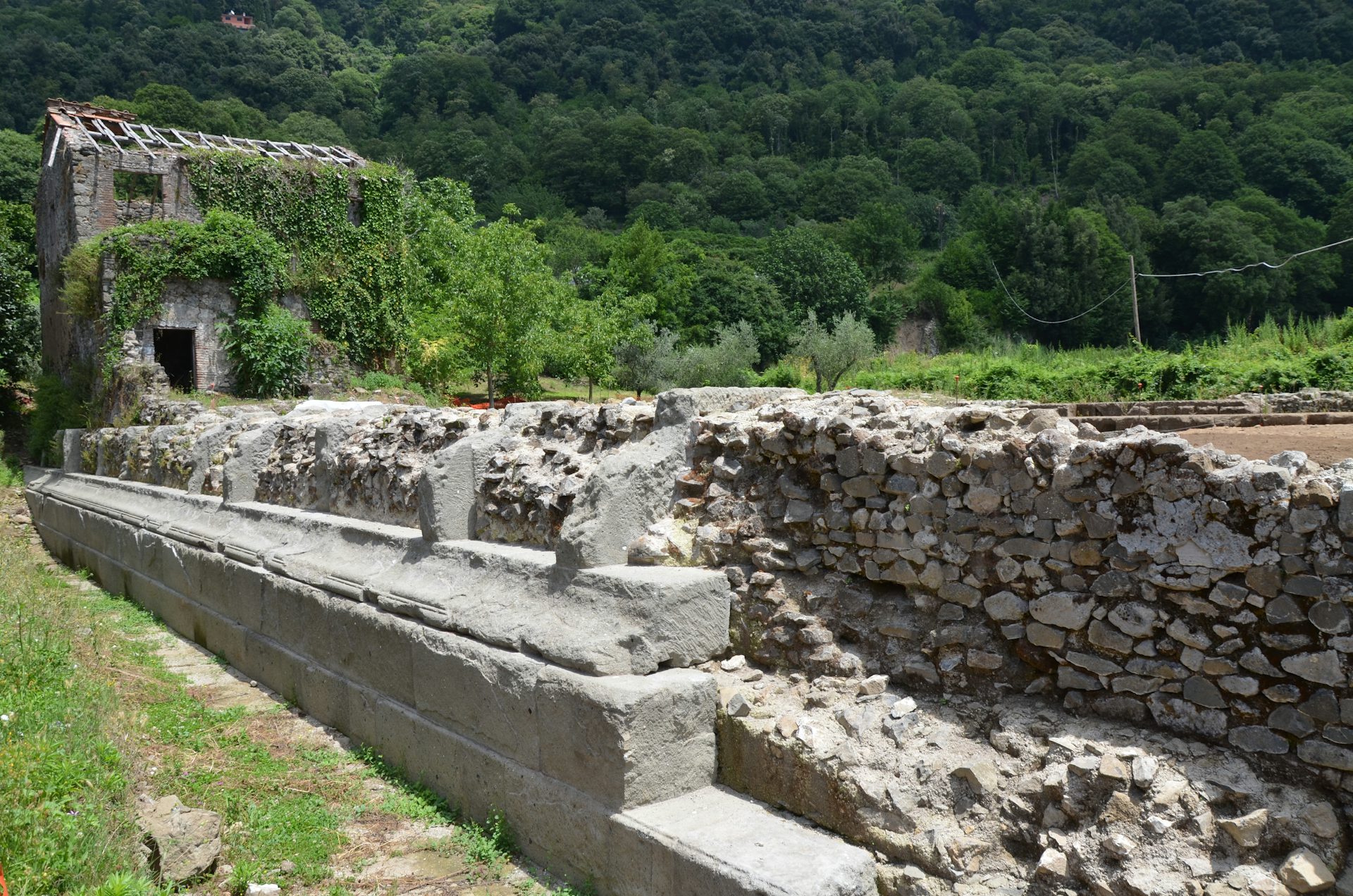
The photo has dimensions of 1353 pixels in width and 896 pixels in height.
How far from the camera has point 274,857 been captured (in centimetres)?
358

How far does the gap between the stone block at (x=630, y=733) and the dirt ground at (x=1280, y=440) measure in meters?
3.71

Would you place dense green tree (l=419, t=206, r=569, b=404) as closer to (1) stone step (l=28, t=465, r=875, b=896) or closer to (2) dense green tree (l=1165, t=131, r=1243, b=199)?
(1) stone step (l=28, t=465, r=875, b=896)

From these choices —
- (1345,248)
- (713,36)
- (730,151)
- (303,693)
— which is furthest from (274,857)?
(713,36)

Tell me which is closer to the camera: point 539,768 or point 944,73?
point 539,768

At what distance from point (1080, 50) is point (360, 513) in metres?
109

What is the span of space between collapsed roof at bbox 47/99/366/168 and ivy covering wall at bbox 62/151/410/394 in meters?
0.90

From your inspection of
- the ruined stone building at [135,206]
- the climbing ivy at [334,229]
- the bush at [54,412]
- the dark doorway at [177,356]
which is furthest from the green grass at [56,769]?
the dark doorway at [177,356]

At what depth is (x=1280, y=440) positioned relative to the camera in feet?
20.9

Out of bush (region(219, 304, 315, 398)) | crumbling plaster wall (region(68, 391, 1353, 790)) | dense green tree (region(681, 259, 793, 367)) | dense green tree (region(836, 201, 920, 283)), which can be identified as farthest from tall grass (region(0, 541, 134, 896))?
dense green tree (region(836, 201, 920, 283))

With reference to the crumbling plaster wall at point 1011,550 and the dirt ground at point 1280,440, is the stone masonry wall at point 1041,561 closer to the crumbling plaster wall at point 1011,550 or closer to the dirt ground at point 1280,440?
the crumbling plaster wall at point 1011,550

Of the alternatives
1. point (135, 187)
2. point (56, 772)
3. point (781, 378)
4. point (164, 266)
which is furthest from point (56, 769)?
point (781, 378)

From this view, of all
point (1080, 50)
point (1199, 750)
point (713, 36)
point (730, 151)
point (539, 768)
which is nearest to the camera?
point (1199, 750)

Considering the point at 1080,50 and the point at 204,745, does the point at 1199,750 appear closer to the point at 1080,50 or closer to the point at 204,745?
the point at 204,745

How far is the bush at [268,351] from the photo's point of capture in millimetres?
18859
